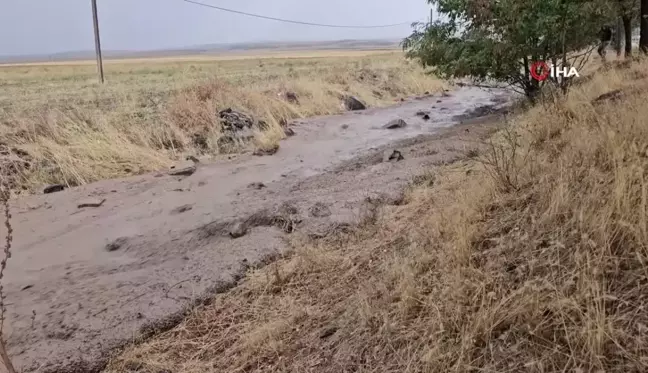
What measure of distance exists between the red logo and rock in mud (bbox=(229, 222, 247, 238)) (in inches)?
305

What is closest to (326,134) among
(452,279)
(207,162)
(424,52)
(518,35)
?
(424,52)

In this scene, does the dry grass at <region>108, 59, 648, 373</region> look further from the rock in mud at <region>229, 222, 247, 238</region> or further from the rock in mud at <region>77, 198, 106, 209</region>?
the rock in mud at <region>77, 198, 106, 209</region>

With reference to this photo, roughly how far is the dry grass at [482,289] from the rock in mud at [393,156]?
4.14 metres

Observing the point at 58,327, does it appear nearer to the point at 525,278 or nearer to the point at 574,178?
the point at 525,278

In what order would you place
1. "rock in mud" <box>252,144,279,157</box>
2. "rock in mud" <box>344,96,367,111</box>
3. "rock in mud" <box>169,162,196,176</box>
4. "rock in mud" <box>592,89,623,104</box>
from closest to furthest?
"rock in mud" <box>592,89,623,104</box>
"rock in mud" <box>169,162,196,176</box>
"rock in mud" <box>252,144,279,157</box>
"rock in mud" <box>344,96,367,111</box>

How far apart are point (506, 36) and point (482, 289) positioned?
31.0ft

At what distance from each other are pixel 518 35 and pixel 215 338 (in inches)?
367

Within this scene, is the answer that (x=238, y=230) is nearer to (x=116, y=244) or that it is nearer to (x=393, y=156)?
(x=116, y=244)

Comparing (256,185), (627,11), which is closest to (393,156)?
(256,185)

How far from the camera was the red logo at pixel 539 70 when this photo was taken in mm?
10943

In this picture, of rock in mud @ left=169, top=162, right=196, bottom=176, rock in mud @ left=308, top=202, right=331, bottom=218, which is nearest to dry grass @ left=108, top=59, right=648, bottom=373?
rock in mud @ left=308, top=202, right=331, bottom=218

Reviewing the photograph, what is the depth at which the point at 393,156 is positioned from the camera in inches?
355

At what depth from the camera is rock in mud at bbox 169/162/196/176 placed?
9.48m

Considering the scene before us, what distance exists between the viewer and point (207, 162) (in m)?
10.4
